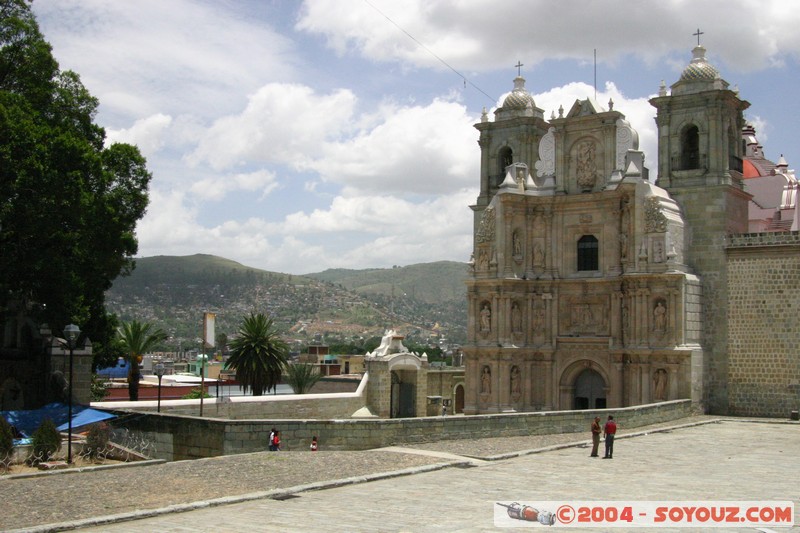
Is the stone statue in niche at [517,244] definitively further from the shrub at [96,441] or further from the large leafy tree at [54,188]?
the shrub at [96,441]

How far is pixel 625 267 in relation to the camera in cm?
3266

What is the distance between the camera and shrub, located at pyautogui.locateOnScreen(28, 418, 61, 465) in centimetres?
1903

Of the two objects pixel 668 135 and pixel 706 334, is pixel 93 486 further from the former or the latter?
pixel 668 135

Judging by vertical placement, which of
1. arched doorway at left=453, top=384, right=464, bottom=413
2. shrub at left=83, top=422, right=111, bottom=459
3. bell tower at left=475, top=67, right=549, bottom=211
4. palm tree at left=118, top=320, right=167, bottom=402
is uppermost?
bell tower at left=475, top=67, right=549, bottom=211

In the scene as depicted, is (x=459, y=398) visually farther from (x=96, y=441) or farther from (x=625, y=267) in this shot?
(x=96, y=441)

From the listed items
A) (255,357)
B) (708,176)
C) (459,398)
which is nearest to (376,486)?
(708,176)

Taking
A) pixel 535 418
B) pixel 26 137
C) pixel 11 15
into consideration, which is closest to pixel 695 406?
pixel 535 418

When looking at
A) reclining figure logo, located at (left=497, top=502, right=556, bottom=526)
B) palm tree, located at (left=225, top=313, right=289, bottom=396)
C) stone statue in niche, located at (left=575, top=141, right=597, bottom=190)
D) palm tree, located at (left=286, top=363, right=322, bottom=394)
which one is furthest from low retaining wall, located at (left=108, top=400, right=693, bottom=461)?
palm tree, located at (left=286, top=363, right=322, bottom=394)

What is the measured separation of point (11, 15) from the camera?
2433 cm

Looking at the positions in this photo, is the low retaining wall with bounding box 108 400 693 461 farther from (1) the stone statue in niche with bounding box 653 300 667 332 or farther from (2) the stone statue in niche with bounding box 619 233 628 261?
(2) the stone statue in niche with bounding box 619 233 628 261

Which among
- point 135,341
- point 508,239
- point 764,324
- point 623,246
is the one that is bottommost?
point 135,341

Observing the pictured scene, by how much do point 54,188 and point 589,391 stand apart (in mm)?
21505

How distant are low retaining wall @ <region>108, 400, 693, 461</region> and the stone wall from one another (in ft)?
34.4

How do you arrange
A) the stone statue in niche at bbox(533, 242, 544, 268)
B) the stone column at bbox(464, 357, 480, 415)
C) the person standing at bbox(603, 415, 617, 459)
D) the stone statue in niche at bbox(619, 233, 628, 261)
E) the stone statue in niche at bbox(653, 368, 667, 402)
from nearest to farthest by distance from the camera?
the person standing at bbox(603, 415, 617, 459), the stone statue in niche at bbox(653, 368, 667, 402), the stone statue in niche at bbox(619, 233, 628, 261), the stone column at bbox(464, 357, 480, 415), the stone statue in niche at bbox(533, 242, 544, 268)
